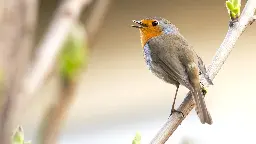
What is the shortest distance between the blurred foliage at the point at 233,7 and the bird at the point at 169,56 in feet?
0.71

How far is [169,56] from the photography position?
65.3 inches

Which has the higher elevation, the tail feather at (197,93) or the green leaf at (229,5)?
the green leaf at (229,5)

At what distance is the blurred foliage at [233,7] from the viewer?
1196 millimetres

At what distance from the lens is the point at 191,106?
1321 millimetres

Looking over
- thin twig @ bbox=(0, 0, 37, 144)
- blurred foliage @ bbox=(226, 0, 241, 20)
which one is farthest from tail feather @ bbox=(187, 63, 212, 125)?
thin twig @ bbox=(0, 0, 37, 144)

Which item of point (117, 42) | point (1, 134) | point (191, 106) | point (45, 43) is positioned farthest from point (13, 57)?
point (117, 42)

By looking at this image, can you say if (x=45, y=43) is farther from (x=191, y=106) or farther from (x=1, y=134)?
(x=191, y=106)

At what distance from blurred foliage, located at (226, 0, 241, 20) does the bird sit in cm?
22

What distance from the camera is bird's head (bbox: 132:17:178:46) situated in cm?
177

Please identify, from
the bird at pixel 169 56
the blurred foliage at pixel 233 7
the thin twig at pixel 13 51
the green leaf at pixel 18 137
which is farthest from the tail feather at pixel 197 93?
the thin twig at pixel 13 51

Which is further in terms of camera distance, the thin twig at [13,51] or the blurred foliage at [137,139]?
the blurred foliage at [137,139]

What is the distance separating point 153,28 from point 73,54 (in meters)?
1.28

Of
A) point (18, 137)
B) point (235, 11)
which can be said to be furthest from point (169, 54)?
point (18, 137)

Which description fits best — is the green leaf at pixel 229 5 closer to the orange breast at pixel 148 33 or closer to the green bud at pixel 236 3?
the green bud at pixel 236 3
